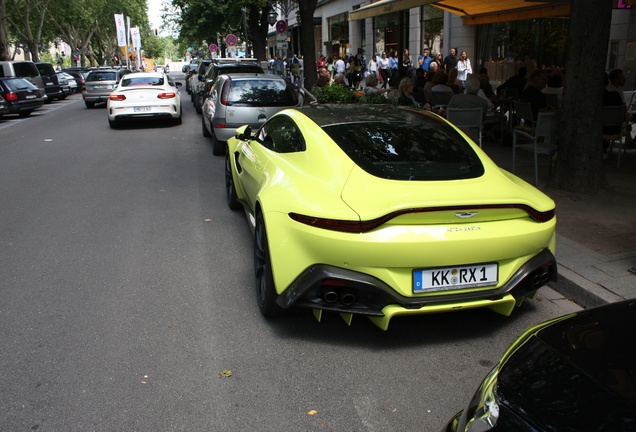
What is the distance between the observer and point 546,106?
9.91 meters

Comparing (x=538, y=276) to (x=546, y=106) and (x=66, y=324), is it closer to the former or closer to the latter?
(x=66, y=324)

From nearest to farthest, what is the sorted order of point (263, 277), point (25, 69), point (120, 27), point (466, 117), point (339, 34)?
point (263, 277), point (466, 117), point (25, 69), point (339, 34), point (120, 27)

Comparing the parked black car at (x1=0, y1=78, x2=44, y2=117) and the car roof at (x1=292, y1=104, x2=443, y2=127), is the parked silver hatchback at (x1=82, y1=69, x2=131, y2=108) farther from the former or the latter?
the car roof at (x1=292, y1=104, x2=443, y2=127)

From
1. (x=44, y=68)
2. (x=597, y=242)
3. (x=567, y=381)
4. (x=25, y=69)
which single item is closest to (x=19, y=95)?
(x=25, y=69)

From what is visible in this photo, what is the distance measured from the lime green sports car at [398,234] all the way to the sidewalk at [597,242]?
80 cm

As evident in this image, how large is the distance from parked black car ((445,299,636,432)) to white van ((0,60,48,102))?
27373mm

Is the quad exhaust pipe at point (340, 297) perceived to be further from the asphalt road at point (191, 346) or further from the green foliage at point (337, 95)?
the green foliage at point (337, 95)

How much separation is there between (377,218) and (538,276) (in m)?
1.22

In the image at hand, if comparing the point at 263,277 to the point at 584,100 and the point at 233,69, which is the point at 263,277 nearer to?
the point at 584,100

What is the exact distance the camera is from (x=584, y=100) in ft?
23.2

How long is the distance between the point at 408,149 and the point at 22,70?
1075 inches

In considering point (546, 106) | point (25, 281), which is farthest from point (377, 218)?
point (546, 106)

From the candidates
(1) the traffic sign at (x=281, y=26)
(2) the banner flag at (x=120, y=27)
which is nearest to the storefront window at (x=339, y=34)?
(1) the traffic sign at (x=281, y=26)

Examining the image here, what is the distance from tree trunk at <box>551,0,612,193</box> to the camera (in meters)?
6.90
